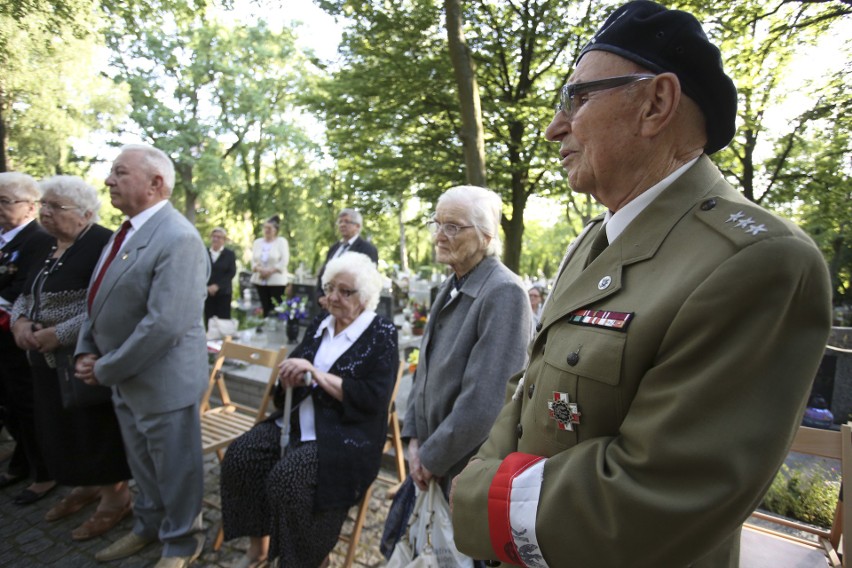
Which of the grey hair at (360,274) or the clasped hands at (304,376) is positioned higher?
the grey hair at (360,274)

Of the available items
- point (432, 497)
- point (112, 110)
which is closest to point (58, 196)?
point (112, 110)

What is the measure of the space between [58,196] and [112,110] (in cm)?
226

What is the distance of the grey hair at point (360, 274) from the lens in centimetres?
304

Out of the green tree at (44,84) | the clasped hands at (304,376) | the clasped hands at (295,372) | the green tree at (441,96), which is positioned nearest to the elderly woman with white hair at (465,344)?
the clasped hands at (304,376)

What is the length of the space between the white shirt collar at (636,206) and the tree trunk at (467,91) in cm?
464

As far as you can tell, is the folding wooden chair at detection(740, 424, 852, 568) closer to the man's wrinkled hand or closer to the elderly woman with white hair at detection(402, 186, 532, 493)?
the elderly woman with white hair at detection(402, 186, 532, 493)

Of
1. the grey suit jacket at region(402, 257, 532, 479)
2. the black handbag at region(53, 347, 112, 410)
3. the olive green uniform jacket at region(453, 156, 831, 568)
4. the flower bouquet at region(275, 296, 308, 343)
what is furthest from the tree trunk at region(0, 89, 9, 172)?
the flower bouquet at region(275, 296, 308, 343)

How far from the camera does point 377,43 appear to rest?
372 inches

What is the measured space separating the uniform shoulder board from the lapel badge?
46 centimetres

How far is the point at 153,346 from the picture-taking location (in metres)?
2.65

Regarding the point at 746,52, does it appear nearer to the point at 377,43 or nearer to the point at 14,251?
the point at 377,43

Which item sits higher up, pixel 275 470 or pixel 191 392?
pixel 191 392

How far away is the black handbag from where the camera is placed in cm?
296

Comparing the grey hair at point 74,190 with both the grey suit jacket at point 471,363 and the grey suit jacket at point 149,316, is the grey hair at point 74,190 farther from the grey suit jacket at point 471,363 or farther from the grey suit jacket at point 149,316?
the grey suit jacket at point 471,363
